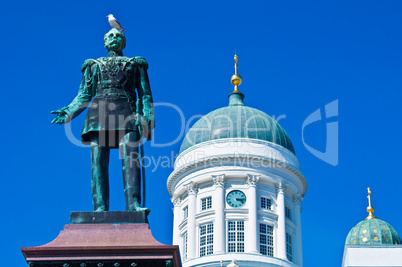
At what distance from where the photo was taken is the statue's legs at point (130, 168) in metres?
11.9

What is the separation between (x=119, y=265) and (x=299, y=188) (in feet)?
243

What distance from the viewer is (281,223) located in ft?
263

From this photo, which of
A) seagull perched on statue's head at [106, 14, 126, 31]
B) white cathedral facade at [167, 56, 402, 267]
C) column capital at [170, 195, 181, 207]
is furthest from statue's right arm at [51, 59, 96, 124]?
column capital at [170, 195, 181, 207]

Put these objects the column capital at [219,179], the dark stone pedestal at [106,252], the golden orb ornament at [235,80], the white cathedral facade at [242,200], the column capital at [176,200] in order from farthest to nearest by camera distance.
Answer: the golden orb ornament at [235,80] < the column capital at [176,200] < the column capital at [219,179] < the white cathedral facade at [242,200] < the dark stone pedestal at [106,252]

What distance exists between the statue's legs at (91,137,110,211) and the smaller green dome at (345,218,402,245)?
6719cm

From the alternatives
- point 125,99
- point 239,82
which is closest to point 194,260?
point 239,82

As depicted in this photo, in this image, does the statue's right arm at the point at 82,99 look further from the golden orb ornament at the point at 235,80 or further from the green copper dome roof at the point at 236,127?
the golden orb ornament at the point at 235,80

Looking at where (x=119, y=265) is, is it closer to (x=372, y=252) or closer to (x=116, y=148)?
(x=116, y=148)

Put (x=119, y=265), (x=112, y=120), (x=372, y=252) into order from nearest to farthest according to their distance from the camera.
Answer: (x=119, y=265)
(x=112, y=120)
(x=372, y=252)

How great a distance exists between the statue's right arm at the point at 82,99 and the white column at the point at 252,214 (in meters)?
65.3

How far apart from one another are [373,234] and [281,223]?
8.24 metres

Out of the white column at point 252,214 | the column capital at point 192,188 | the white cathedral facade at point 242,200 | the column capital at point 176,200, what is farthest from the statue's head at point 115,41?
the column capital at point 176,200

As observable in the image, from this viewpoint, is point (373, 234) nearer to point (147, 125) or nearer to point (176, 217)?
point (176, 217)

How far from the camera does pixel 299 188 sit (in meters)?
83.9
